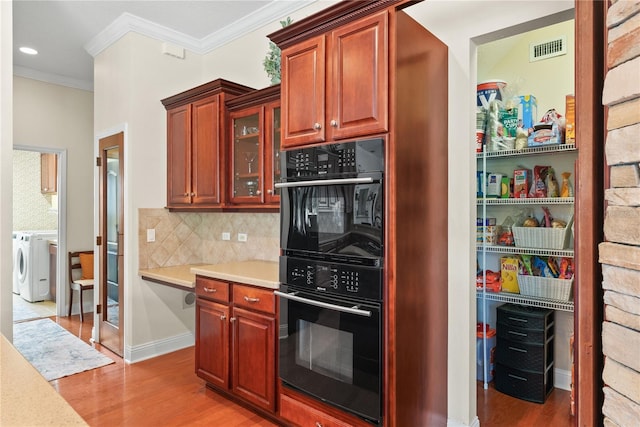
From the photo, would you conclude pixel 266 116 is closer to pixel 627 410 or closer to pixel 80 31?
pixel 80 31

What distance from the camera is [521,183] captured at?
2.96m

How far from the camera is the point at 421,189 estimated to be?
203cm

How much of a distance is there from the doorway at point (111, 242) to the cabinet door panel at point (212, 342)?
1190mm

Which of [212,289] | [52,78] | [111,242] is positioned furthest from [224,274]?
[52,78]

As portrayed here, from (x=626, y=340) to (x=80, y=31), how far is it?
181 inches

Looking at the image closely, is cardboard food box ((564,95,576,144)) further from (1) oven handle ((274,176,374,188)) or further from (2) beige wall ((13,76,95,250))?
(2) beige wall ((13,76,95,250))

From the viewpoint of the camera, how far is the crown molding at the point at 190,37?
326cm

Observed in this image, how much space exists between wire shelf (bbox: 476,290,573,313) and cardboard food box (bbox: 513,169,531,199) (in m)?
0.74

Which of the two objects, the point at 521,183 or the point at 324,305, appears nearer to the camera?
the point at 324,305

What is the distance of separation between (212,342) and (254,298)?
1.97ft

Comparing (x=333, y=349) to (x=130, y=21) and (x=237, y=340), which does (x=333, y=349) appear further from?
(x=130, y=21)

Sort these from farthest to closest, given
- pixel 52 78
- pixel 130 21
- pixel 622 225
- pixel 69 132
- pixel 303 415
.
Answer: pixel 69 132, pixel 52 78, pixel 130 21, pixel 303 415, pixel 622 225

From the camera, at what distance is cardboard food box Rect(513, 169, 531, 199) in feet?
9.66

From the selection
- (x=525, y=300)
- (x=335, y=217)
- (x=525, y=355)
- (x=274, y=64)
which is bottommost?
(x=525, y=355)
